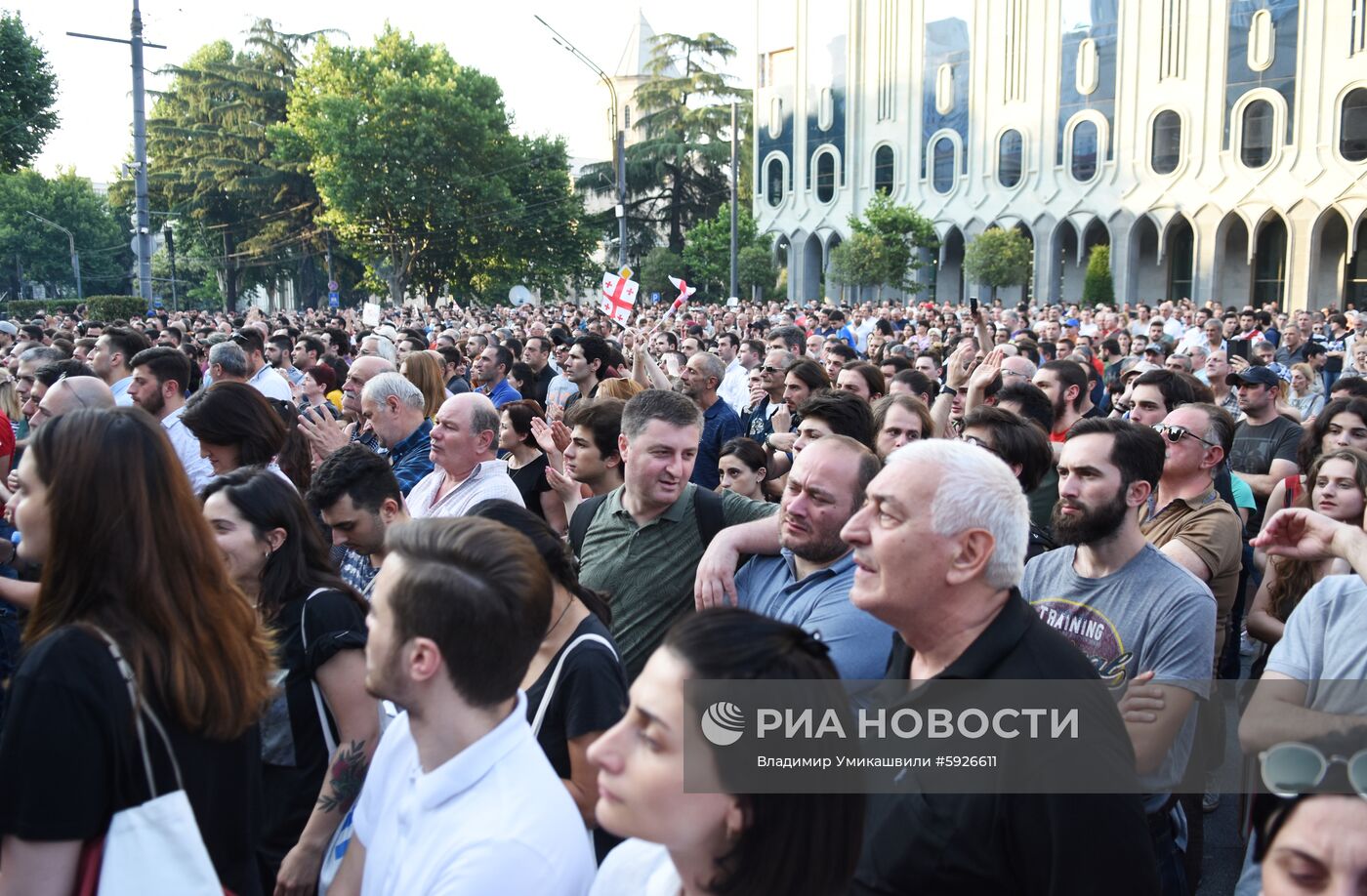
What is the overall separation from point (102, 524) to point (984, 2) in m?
53.5

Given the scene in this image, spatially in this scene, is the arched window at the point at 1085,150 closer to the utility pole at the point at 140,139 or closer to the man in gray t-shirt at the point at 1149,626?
the utility pole at the point at 140,139

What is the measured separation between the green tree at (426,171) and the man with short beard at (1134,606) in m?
44.9

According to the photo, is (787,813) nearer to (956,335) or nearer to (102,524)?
(102,524)

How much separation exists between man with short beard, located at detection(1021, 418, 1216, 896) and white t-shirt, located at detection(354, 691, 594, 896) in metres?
1.64

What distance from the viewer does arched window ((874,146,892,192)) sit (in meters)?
56.1

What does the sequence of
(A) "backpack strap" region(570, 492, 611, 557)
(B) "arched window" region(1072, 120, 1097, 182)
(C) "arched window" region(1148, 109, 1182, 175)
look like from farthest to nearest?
(B) "arched window" region(1072, 120, 1097, 182) < (C) "arched window" region(1148, 109, 1182, 175) < (A) "backpack strap" region(570, 492, 611, 557)

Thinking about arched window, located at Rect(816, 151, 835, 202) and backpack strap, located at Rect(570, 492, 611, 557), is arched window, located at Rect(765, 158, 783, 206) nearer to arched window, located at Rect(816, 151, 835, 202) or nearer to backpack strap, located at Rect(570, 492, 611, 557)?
arched window, located at Rect(816, 151, 835, 202)

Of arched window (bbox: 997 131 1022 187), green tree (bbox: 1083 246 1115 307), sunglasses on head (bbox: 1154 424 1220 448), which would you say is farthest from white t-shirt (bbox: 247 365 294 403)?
arched window (bbox: 997 131 1022 187)

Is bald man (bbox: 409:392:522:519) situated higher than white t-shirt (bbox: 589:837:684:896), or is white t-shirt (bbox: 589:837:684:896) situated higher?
bald man (bbox: 409:392:522:519)

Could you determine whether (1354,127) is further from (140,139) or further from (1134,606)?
(1134,606)

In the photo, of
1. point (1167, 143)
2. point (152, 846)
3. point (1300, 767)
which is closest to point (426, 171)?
point (1167, 143)

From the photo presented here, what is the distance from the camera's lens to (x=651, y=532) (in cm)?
417

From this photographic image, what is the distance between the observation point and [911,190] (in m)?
54.9

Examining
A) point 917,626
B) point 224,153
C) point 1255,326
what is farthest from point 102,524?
point 224,153
